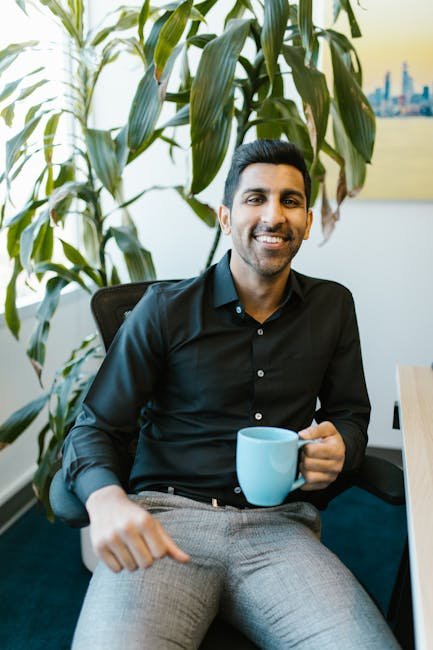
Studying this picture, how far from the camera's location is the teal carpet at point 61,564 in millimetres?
1855

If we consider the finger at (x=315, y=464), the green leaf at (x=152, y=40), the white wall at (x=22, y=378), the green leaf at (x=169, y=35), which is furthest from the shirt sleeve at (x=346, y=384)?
the white wall at (x=22, y=378)

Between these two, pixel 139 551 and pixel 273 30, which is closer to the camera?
pixel 139 551

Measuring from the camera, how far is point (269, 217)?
1.35 m

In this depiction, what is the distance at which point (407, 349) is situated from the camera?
285 cm

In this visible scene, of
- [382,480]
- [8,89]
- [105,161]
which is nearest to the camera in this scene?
[382,480]

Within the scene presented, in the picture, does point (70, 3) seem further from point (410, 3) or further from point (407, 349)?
point (407, 349)

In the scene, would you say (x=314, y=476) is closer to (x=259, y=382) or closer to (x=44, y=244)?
(x=259, y=382)

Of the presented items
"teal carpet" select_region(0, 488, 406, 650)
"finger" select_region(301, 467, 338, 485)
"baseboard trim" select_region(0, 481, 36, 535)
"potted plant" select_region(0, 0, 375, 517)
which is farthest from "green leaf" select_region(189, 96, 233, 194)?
"baseboard trim" select_region(0, 481, 36, 535)

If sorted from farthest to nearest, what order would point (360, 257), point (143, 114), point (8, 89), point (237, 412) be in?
point (360, 257) → point (8, 89) → point (143, 114) → point (237, 412)

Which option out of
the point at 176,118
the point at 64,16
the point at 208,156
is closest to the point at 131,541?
the point at 208,156

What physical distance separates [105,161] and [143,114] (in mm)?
171

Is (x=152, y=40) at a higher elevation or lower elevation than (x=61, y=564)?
higher

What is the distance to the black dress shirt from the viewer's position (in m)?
1.35

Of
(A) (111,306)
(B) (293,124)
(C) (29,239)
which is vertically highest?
(B) (293,124)
